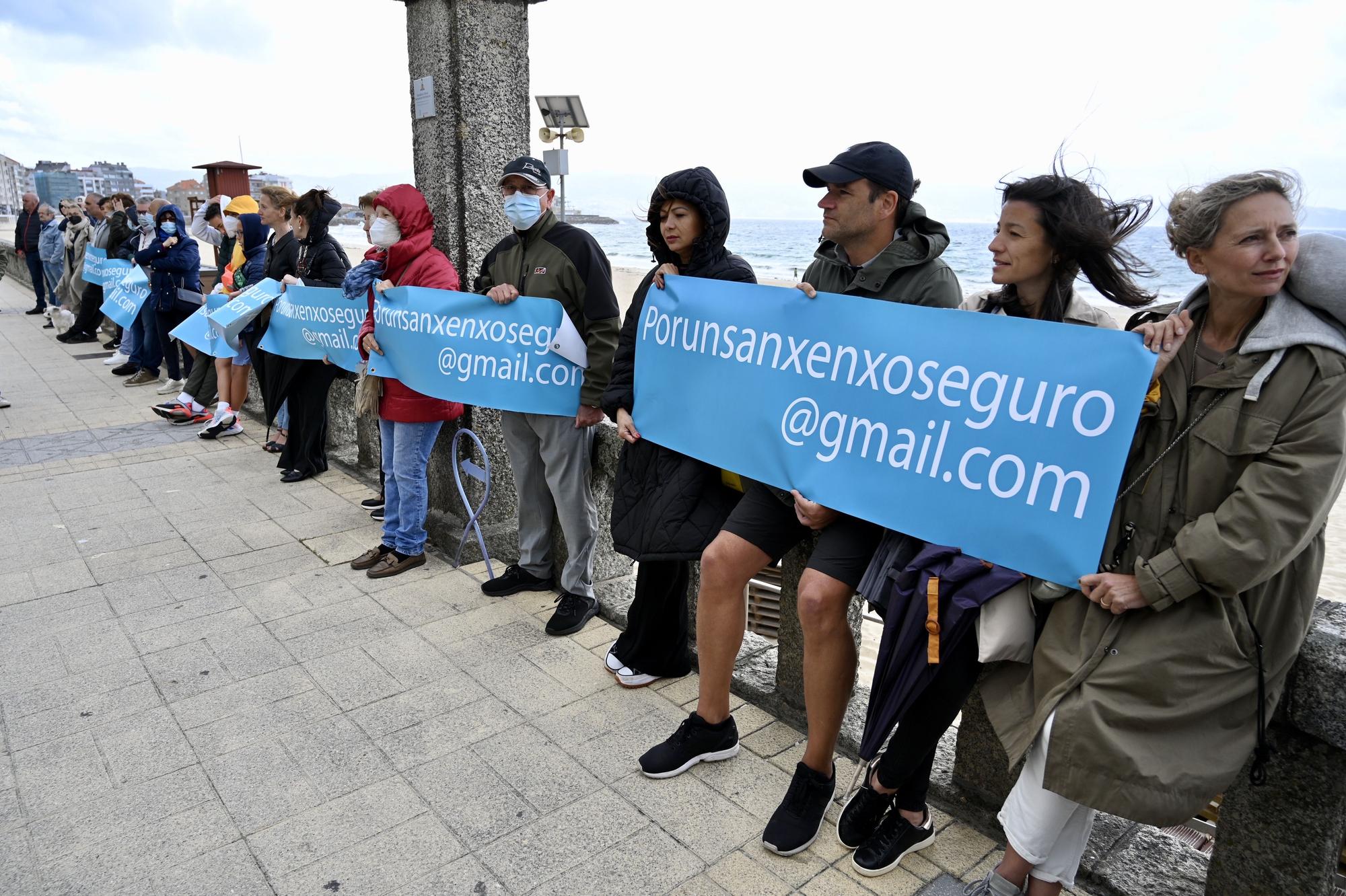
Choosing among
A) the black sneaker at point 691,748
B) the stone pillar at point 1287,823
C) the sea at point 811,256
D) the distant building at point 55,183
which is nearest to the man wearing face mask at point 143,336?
the black sneaker at point 691,748

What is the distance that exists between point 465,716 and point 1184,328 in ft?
8.75

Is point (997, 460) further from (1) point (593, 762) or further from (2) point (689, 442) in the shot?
(1) point (593, 762)

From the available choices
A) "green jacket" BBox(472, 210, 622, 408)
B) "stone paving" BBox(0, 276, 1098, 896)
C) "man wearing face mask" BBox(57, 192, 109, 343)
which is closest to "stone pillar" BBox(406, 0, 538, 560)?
"green jacket" BBox(472, 210, 622, 408)

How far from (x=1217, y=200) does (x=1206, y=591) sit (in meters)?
0.87

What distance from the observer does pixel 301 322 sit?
6180 millimetres

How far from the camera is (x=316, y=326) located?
19.9 ft

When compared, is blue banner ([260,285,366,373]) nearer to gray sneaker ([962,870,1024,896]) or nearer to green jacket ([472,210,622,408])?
green jacket ([472,210,622,408])

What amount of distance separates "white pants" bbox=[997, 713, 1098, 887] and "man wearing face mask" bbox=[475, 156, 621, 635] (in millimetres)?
2243

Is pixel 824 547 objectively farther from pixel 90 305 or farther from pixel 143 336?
pixel 90 305

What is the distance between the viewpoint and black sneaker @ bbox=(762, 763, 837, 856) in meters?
2.62

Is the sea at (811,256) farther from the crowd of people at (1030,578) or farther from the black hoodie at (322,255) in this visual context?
the crowd of people at (1030,578)

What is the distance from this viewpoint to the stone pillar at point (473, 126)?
4.60 metres

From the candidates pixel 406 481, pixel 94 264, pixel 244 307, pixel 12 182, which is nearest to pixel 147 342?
pixel 94 264

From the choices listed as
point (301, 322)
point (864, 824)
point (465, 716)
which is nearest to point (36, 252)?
point (301, 322)
